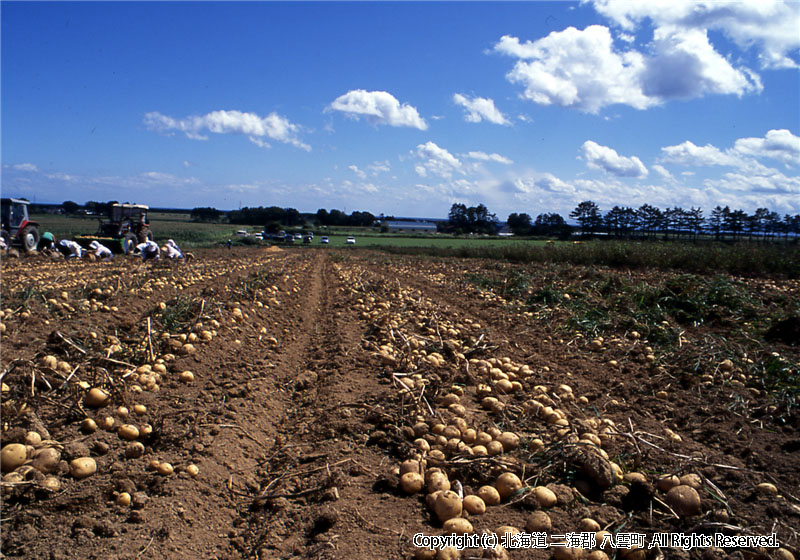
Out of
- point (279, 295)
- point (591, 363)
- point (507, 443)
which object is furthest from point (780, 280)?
point (507, 443)

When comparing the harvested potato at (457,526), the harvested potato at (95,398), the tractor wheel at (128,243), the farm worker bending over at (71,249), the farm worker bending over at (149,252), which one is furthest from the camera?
the tractor wheel at (128,243)

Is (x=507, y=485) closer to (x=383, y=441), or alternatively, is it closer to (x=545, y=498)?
(x=545, y=498)

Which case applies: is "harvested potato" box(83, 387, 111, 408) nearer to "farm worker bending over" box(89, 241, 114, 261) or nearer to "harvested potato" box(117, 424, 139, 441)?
"harvested potato" box(117, 424, 139, 441)

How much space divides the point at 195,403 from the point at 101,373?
2.45 ft

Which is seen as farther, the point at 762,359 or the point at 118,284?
the point at 118,284

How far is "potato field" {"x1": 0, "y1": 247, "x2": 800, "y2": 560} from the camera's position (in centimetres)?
225

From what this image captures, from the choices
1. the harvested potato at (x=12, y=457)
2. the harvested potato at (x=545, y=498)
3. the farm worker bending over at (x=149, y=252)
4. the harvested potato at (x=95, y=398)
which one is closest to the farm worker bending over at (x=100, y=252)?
the farm worker bending over at (x=149, y=252)

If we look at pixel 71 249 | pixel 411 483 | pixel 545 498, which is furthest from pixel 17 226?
pixel 545 498

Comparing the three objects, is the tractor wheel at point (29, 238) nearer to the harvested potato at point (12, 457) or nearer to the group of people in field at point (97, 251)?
the group of people in field at point (97, 251)

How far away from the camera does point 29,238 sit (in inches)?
798

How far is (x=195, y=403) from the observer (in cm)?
380

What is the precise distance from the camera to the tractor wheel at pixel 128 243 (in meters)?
20.5

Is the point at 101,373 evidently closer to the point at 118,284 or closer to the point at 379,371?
the point at 379,371

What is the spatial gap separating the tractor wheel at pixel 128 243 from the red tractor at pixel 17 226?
3.45m
